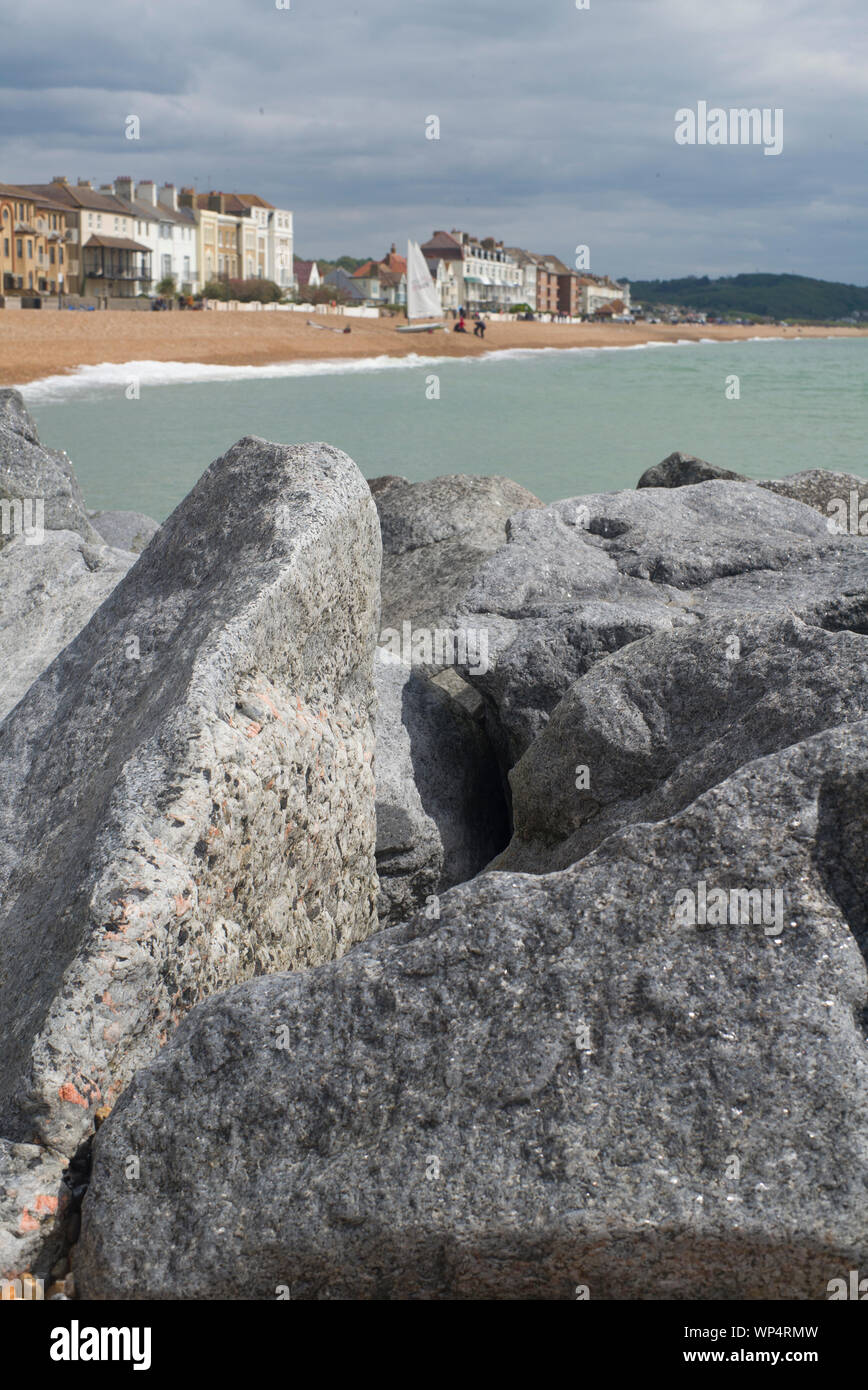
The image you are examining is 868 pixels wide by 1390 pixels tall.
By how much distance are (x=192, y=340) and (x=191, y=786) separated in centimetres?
5716

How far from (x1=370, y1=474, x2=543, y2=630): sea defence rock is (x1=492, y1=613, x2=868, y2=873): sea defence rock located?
210 centimetres

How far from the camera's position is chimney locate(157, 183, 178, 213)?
374 feet

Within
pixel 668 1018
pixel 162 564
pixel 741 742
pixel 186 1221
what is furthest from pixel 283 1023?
pixel 162 564

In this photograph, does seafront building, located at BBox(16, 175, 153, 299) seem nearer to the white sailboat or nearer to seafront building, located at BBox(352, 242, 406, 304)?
the white sailboat

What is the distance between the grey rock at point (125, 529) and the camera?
10445mm

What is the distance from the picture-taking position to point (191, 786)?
3.23 meters

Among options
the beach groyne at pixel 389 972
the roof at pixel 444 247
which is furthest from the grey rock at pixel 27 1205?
the roof at pixel 444 247

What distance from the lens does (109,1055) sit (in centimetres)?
301

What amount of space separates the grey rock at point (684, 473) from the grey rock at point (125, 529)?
4250 millimetres

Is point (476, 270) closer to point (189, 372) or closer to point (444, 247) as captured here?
point (444, 247)

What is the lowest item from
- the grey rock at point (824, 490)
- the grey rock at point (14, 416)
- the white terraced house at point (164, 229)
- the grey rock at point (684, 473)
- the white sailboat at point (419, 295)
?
the grey rock at point (824, 490)

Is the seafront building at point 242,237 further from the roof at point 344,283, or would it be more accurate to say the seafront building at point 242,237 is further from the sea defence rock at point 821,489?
the sea defence rock at point 821,489

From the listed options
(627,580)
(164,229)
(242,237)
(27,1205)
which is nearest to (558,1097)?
(27,1205)
